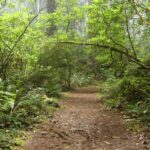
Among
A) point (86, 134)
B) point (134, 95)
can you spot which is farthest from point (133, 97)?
point (86, 134)

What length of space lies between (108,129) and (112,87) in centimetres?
430

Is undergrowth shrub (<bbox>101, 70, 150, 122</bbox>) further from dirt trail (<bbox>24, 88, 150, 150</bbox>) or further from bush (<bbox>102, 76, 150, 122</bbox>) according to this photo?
dirt trail (<bbox>24, 88, 150, 150</bbox>)

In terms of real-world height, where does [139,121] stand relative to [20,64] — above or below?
below

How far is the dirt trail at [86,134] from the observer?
6625mm

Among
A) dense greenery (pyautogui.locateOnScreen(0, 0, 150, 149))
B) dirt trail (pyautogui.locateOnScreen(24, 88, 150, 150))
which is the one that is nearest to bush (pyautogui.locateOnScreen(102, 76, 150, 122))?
dense greenery (pyautogui.locateOnScreen(0, 0, 150, 149))

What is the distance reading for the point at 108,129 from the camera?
812 centimetres

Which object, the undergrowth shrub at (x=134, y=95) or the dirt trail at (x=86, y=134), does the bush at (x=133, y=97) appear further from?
the dirt trail at (x=86, y=134)

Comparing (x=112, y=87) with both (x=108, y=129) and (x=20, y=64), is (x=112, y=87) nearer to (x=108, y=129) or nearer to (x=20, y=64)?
(x=20, y=64)

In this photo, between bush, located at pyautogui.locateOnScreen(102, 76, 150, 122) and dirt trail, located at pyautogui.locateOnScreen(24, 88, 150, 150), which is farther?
bush, located at pyautogui.locateOnScreen(102, 76, 150, 122)

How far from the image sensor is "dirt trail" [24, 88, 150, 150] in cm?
662

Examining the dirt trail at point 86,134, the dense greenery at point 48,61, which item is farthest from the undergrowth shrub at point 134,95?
the dirt trail at point 86,134

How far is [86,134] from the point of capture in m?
7.59

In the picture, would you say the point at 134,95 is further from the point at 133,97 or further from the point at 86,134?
the point at 86,134

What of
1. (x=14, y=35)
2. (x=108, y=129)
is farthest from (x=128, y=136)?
(x=14, y=35)
